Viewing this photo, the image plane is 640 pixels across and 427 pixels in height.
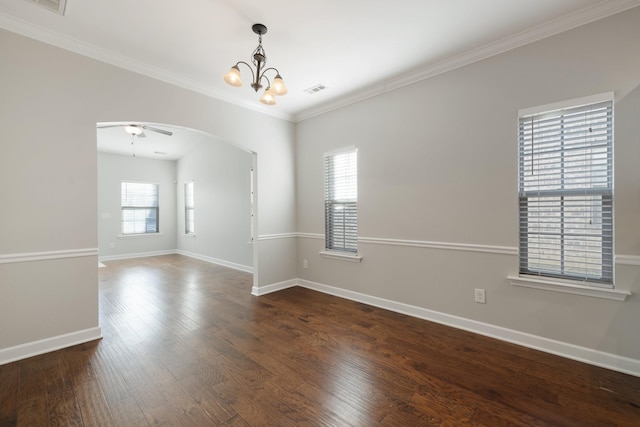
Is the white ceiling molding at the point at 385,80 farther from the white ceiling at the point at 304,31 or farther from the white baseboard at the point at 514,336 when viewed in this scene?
the white baseboard at the point at 514,336

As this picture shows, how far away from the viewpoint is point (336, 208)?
429 centimetres

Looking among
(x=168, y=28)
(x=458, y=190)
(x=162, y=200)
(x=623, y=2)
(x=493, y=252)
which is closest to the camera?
(x=623, y=2)

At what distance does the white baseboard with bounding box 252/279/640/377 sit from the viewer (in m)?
2.20

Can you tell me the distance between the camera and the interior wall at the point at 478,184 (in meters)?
2.17

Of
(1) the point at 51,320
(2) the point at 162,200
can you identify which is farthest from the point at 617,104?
(2) the point at 162,200

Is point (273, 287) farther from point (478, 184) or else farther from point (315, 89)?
point (478, 184)

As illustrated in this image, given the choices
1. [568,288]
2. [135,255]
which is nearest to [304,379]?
[568,288]

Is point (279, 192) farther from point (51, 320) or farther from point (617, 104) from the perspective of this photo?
point (617, 104)

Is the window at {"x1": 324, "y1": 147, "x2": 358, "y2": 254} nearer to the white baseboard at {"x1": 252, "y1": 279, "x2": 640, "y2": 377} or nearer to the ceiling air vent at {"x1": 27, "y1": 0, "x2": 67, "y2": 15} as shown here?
the white baseboard at {"x1": 252, "y1": 279, "x2": 640, "y2": 377}

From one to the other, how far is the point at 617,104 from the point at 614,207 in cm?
83

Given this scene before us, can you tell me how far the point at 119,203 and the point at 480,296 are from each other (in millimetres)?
8871

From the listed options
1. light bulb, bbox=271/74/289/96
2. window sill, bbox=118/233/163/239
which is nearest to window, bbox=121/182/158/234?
window sill, bbox=118/233/163/239

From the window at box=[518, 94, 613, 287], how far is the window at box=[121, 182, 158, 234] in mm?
9097

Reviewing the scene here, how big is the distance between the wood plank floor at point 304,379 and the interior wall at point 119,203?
528cm
